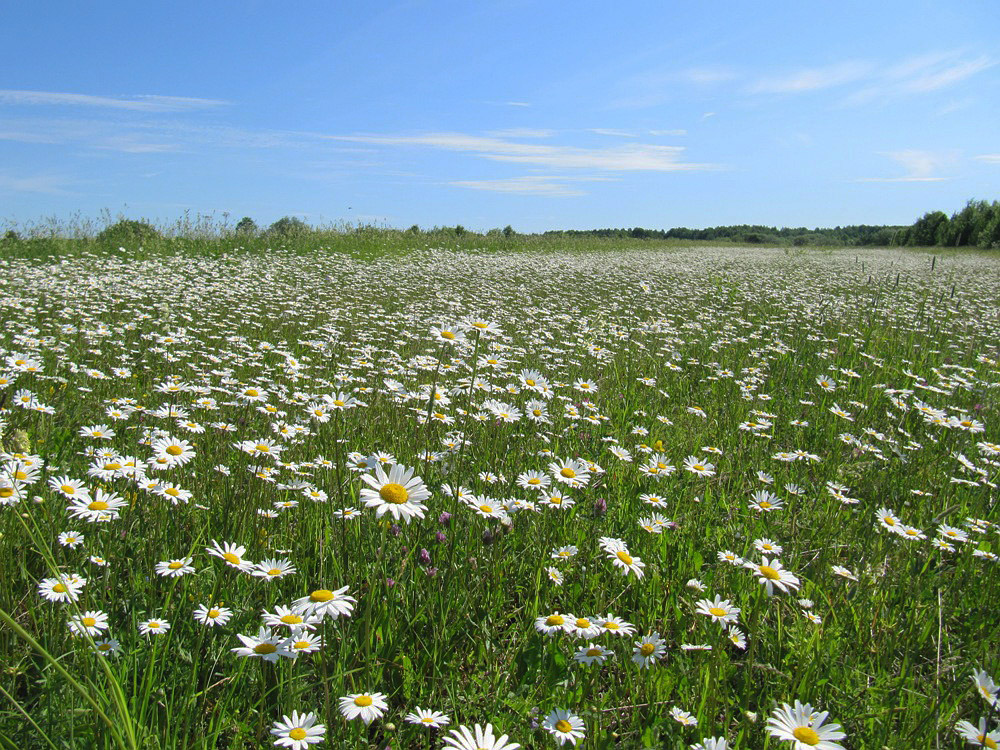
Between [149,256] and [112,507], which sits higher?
[149,256]

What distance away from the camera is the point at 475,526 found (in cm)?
247

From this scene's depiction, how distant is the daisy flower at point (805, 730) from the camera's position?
1.28 m

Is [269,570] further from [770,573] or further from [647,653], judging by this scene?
[770,573]

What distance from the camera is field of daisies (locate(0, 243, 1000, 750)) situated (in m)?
1.55

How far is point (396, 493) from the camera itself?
1.47 m

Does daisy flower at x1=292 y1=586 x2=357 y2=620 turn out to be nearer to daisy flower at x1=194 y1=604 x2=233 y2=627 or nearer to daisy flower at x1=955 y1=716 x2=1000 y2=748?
daisy flower at x1=194 y1=604 x2=233 y2=627

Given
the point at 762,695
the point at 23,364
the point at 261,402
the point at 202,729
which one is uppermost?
the point at 23,364

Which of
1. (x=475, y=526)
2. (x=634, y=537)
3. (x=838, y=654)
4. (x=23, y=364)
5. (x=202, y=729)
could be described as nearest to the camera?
(x=202, y=729)

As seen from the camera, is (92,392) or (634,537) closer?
(634,537)

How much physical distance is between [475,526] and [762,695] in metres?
1.16

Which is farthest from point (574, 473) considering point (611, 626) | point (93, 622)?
point (93, 622)

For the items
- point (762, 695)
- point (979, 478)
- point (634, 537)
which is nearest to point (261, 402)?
point (634, 537)

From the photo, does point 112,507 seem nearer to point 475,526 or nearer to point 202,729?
point 202,729

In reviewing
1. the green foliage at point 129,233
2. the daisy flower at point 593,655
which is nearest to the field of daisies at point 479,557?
the daisy flower at point 593,655
